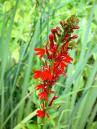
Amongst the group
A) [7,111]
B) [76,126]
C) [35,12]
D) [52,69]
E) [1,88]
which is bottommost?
[76,126]

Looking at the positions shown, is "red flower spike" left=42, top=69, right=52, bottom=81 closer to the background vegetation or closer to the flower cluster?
the flower cluster

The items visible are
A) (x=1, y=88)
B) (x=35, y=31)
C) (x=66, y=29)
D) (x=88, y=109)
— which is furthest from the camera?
(x=88, y=109)

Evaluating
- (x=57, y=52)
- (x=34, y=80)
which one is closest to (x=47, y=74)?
(x=57, y=52)

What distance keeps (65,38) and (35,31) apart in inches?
14.1

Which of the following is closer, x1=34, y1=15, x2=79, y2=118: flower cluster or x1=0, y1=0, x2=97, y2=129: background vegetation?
x1=34, y1=15, x2=79, y2=118: flower cluster

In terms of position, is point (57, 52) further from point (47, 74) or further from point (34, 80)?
point (34, 80)

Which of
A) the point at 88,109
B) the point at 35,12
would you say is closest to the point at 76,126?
the point at 88,109

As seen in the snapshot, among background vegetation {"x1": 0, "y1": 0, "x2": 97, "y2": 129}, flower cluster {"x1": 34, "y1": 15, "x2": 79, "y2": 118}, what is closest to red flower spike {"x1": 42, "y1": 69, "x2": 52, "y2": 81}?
flower cluster {"x1": 34, "y1": 15, "x2": 79, "y2": 118}

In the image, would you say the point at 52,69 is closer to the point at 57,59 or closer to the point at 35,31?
the point at 57,59

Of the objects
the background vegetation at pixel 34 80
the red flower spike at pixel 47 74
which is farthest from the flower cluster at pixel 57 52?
the background vegetation at pixel 34 80

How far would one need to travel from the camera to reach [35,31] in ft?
3.53

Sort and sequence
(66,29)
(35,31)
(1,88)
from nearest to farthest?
(66,29) → (35,31) → (1,88)

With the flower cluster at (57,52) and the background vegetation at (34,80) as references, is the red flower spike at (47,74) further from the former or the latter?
the background vegetation at (34,80)

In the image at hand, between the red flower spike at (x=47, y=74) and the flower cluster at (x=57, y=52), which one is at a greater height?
the flower cluster at (x=57, y=52)
